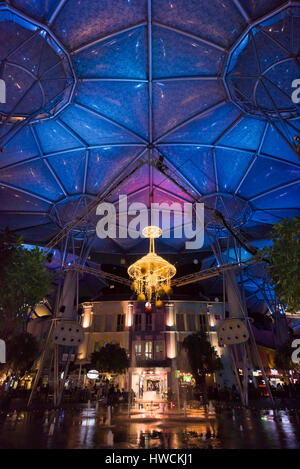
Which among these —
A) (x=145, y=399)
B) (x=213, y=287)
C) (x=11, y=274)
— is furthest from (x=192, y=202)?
(x=213, y=287)

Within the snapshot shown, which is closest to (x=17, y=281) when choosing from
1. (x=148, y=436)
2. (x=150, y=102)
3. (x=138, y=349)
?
(x=148, y=436)

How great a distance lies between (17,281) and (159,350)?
3245cm

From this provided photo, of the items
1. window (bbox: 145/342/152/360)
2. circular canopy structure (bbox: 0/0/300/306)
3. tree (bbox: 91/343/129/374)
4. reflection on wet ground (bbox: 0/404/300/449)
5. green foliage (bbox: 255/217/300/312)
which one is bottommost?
reflection on wet ground (bbox: 0/404/300/449)

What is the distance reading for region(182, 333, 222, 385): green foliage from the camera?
112 feet

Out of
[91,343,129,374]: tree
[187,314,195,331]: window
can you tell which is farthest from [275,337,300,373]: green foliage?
[91,343,129,374]: tree

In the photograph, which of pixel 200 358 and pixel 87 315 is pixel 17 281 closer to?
pixel 200 358

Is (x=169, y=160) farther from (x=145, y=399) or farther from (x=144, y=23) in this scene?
(x=145, y=399)

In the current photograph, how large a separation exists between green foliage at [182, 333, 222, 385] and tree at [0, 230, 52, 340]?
27023mm

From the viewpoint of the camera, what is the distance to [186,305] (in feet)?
145

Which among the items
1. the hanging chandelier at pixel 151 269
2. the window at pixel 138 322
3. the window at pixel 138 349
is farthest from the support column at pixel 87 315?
the hanging chandelier at pixel 151 269

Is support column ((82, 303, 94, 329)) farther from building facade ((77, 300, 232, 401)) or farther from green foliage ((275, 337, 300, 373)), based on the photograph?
green foliage ((275, 337, 300, 373))

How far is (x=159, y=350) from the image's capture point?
4059 centimetres

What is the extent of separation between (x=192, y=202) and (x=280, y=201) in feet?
28.2

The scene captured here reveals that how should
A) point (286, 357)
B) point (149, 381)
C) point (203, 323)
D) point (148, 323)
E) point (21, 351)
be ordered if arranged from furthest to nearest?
point (203, 323), point (148, 323), point (149, 381), point (286, 357), point (21, 351)
